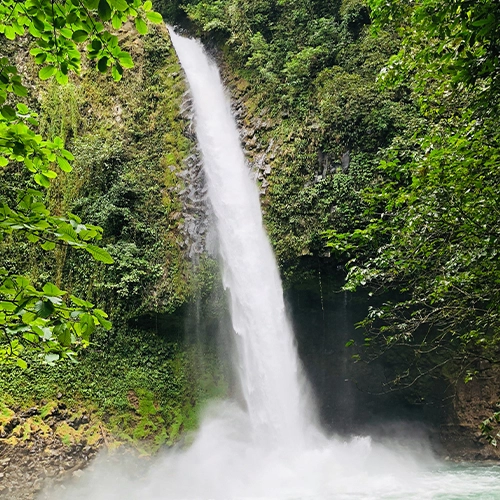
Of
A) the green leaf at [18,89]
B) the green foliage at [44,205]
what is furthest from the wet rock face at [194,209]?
the green leaf at [18,89]

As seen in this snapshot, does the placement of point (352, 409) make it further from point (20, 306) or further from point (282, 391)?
point (20, 306)

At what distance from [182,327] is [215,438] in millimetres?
3004

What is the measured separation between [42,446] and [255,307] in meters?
5.74

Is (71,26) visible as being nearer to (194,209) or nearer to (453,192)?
(453,192)

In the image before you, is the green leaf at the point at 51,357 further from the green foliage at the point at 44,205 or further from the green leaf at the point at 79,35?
the green leaf at the point at 79,35

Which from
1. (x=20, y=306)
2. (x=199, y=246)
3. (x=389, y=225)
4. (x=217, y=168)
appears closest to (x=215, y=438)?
(x=199, y=246)

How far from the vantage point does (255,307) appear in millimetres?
10844

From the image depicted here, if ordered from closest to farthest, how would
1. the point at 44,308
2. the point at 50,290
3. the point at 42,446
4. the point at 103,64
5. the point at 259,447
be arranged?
the point at 44,308
the point at 50,290
the point at 103,64
the point at 42,446
the point at 259,447

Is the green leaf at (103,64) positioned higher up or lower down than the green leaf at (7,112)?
higher up

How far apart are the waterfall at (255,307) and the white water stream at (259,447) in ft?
0.09

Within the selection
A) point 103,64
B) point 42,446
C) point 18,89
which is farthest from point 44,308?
point 42,446

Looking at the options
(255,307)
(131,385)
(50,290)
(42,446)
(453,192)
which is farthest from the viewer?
(255,307)

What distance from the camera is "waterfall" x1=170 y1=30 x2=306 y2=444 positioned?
10.4m

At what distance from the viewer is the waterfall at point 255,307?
10.4m
